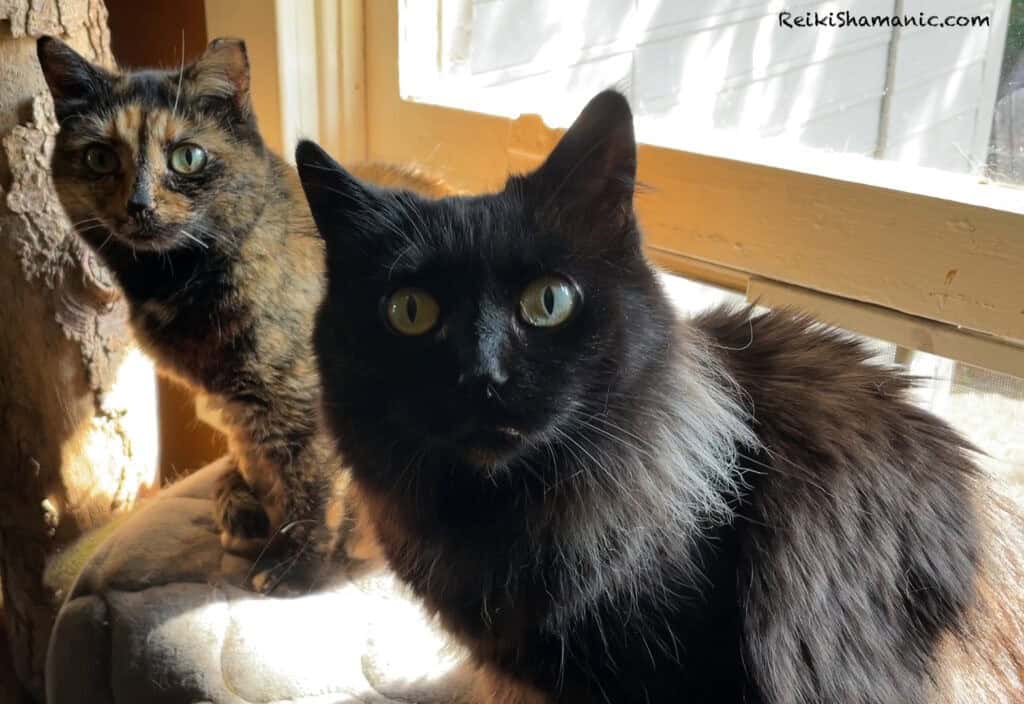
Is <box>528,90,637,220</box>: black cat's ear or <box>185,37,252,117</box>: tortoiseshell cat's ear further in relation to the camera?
<box>185,37,252,117</box>: tortoiseshell cat's ear

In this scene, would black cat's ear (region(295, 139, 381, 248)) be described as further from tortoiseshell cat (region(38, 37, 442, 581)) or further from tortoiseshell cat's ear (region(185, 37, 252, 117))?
tortoiseshell cat's ear (region(185, 37, 252, 117))

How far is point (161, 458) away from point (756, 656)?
180 cm

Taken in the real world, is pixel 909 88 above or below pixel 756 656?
above

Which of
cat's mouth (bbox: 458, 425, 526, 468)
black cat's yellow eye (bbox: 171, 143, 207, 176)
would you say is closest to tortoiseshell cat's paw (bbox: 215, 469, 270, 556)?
black cat's yellow eye (bbox: 171, 143, 207, 176)

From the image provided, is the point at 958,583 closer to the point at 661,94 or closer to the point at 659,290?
the point at 659,290

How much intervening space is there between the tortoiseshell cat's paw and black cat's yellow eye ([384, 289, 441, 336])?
0.68 m

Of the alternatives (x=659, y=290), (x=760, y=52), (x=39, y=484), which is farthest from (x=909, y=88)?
(x=39, y=484)

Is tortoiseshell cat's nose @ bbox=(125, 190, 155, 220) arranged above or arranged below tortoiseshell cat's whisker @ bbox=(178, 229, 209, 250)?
above

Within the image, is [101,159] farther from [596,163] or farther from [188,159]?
[596,163]

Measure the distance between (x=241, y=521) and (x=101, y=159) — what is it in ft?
1.88

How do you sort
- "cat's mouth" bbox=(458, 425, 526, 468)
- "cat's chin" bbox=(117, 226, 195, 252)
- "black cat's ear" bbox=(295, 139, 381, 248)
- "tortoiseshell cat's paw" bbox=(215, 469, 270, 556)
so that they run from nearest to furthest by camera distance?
"cat's mouth" bbox=(458, 425, 526, 468)
"black cat's ear" bbox=(295, 139, 381, 248)
"cat's chin" bbox=(117, 226, 195, 252)
"tortoiseshell cat's paw" bbox=(215, 469, 270, 556)

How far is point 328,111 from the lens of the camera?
162 centimetres

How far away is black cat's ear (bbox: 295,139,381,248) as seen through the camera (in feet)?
2.71

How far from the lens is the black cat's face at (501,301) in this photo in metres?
0.72
